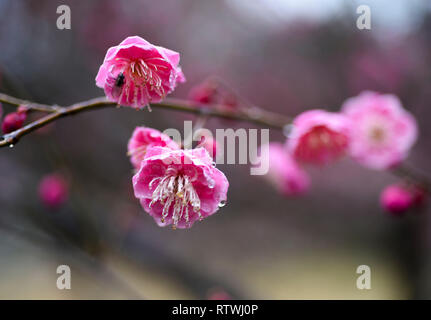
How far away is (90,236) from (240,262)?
4.64 m

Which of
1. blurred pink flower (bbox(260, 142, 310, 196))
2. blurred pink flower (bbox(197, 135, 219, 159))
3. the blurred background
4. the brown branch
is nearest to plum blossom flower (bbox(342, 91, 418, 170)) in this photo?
the brown branch

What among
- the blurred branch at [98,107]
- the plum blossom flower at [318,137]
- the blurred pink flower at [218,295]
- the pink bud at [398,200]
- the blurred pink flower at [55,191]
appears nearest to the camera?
the blurred branch at [98,107]

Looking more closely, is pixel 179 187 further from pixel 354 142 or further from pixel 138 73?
pixel 354 142

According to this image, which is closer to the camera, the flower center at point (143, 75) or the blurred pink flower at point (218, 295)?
the flower center at point (143, 75)

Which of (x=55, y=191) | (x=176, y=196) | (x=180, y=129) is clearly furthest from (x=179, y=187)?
(x=180, y=129)

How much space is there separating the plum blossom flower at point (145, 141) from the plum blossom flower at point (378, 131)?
1.15 metres

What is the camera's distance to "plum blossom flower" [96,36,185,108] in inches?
43.0

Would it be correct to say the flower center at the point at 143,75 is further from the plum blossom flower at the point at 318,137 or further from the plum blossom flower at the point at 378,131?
the plum blossom flower at the point at 378,131

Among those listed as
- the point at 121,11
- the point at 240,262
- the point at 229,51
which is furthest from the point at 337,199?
the point at 121,11

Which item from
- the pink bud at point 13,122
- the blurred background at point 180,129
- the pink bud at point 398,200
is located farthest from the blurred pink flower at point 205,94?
the pink bud at point 398,200

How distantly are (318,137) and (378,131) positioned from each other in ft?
1.45

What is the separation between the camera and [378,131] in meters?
2.11

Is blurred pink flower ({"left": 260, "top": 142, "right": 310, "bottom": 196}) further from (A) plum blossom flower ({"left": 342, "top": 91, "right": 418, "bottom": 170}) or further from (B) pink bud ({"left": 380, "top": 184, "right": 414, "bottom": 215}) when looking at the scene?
(B) pink bud ({"left": 380, "top": 184, "right": 414, "bottom": 215})

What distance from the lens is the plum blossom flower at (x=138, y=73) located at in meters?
1.09
